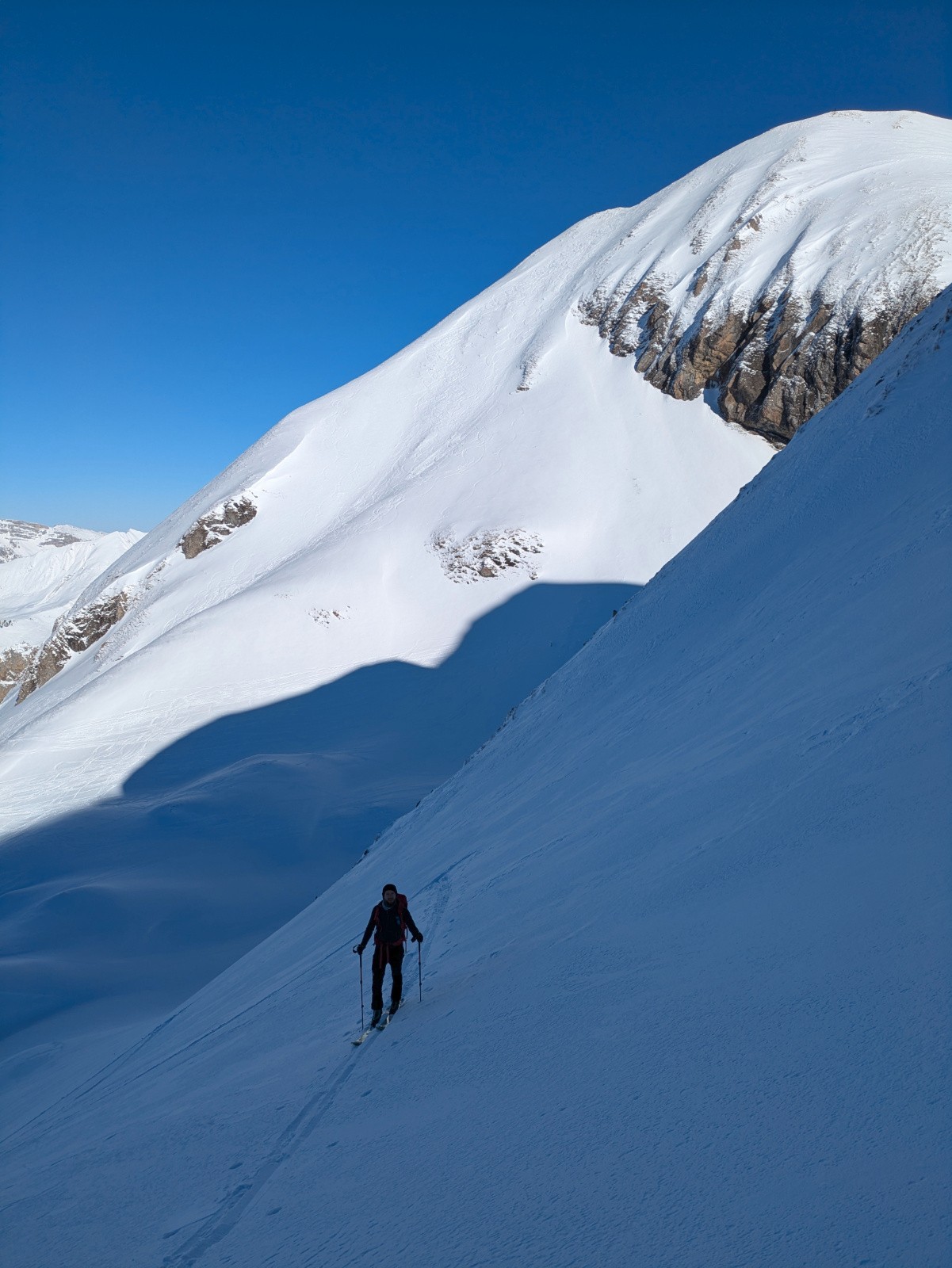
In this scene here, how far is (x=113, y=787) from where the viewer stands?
24.3m

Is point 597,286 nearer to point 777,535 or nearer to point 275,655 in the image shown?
point 275,655

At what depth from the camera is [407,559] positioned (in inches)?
1453

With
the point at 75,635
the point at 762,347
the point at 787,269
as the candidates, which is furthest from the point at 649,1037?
the point at 75,635

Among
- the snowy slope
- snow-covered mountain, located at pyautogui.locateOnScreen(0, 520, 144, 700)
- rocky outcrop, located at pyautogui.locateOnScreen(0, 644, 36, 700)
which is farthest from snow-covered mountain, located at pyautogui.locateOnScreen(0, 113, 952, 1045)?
snow-covered mountain, located at pyautogui.locateOnScreen(0, 520, 144, 700)

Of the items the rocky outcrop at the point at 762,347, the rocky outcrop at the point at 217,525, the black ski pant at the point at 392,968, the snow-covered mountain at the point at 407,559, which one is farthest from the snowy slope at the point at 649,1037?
the rocky outcrop at the point at 217,525

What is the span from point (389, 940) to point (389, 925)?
0.11m

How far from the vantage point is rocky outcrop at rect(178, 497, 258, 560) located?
44031 millimetres

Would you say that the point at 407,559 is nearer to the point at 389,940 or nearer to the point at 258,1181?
the point at 389,940

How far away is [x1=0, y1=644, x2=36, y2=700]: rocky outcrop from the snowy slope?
Result: 90892 mm

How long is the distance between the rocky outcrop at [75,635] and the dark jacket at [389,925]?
41.9 m

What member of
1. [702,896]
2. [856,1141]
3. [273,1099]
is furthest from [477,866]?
[856,1141]

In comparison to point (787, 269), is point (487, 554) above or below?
below

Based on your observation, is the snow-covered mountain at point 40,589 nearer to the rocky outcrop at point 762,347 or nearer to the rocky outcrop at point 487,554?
the rocky outcrop at point 487,554

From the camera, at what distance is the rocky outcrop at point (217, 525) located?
44031 mm
